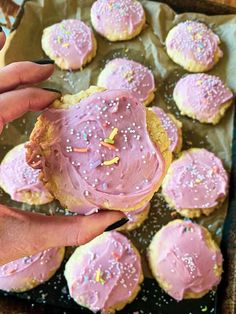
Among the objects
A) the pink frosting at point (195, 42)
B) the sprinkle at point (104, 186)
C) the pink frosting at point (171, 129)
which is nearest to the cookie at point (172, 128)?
the pink frosting at point (171, 129)

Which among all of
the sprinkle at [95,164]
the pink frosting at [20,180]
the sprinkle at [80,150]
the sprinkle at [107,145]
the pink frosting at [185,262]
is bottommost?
the pink frosting at [185,262]

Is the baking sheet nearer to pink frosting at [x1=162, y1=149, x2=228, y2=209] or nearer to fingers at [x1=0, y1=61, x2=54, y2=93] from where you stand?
pink frosting at [x1=162, y1=149, x2=228, y2=209]

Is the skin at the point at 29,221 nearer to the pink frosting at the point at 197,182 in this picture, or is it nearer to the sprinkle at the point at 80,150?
the sprinkle at the point at 80,150

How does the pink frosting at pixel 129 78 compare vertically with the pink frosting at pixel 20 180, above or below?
above

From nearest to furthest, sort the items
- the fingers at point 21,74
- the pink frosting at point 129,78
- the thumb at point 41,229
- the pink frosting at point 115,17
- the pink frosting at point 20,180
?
the thumb at point 41,229 → the fingers at point 21,74 → the pink frosting at point 20,180 → the pink frosting at point 129,78 → the pink frosting at point 115,17

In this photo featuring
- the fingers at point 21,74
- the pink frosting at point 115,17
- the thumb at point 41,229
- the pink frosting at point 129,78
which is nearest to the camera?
the thumb at point 41,229

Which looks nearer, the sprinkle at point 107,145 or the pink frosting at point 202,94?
the sprinkle at point 107,145
